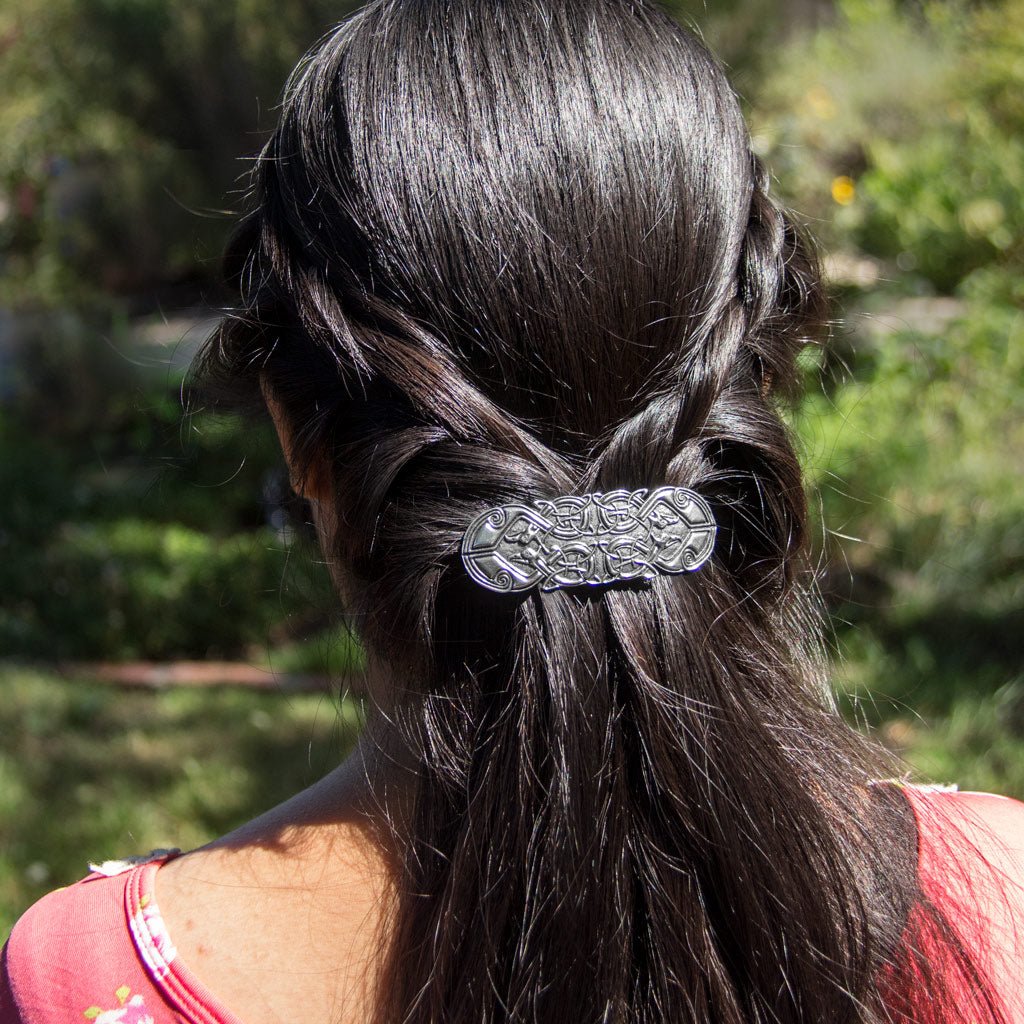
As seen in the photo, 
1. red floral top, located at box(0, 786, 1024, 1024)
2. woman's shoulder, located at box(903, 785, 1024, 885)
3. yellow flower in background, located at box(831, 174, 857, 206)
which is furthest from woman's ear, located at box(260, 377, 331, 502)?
yellow flower in background, located at box(831, 174, 857, 206)

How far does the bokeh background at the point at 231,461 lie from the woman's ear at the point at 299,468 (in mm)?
473

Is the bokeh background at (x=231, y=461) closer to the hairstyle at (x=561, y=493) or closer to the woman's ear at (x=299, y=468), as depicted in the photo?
the woman's ear at (x=299, y=468)

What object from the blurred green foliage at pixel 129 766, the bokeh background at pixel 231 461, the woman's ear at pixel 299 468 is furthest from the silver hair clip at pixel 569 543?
the blurred green foliage at pixel 129 766

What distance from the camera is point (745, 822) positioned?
36.5 inches

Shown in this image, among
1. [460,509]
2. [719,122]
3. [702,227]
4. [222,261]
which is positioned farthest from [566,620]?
[222,261]

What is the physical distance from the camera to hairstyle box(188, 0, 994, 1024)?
89 centimetres

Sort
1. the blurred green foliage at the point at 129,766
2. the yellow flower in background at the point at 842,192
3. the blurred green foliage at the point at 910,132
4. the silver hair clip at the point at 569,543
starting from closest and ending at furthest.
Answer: the silver hair clip at the point at 569,543
the blurred green foliage at the point at 129,766
the yellow flower in background at the point at 842,192
the blurred green foliage at the point at 910,132

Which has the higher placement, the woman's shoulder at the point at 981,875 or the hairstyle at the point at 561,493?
the hairstyle at the point at 561,493

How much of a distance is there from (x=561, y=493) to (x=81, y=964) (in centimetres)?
61

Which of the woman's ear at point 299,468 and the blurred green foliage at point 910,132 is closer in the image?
the woman's ear at point 299,468

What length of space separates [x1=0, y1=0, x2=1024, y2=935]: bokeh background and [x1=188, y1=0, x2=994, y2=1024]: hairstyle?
26.2 inches

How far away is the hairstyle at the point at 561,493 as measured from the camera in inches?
35.0

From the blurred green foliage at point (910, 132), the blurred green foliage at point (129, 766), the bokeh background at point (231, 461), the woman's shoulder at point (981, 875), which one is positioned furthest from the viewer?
the blurred green foliage at point (910, 132)

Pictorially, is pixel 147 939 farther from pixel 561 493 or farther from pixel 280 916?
pixel 561 493
